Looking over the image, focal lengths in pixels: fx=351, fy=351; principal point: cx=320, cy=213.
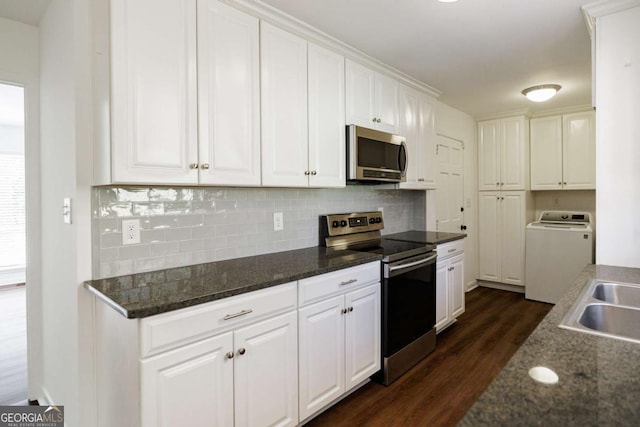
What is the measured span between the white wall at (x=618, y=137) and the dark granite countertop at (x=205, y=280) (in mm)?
1346

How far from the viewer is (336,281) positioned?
2.06 metres

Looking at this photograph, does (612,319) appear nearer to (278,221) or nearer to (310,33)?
(278,221)

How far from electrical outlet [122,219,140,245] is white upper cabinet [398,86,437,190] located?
2181 millimetres

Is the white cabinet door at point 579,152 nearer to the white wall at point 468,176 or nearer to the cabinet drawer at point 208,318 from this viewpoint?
the white wall at point 468,176

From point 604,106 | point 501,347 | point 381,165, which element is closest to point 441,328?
point 501,347

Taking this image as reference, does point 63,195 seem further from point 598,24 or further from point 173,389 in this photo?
point 598,24

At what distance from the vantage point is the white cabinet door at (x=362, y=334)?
2162 mm

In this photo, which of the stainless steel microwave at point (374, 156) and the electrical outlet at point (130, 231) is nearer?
the electrical outlet at point (130, 231)

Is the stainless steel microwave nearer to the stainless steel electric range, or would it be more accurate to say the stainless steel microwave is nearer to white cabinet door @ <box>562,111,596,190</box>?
the stainless steel electric range

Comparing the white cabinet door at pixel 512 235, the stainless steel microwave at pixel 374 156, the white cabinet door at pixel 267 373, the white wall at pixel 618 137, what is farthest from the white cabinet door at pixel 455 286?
the white cabinet door at pixel 267 373

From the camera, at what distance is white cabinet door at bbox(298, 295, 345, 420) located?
6.18 ft

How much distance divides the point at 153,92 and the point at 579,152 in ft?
16.0

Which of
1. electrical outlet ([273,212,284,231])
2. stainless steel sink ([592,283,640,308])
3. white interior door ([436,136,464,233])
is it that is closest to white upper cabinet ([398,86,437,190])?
white interior door ([436,136,464,233])

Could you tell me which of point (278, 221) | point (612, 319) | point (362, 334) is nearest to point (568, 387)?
point (612, 319)
